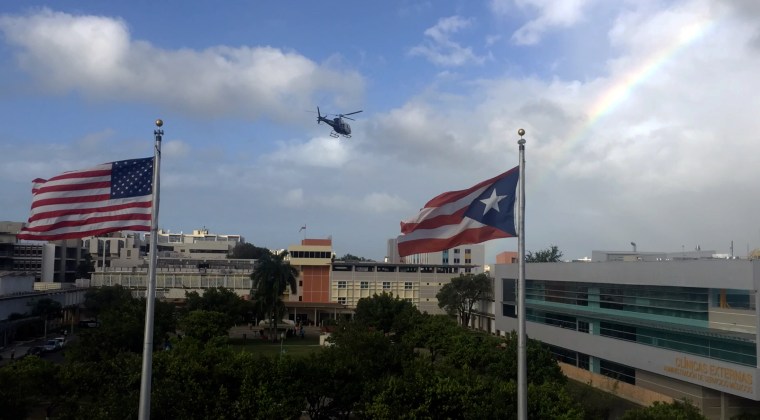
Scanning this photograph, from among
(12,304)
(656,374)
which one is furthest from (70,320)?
(656,374)

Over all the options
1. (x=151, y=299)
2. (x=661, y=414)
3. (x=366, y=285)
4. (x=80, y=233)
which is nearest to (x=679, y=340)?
(x=661, y=414)

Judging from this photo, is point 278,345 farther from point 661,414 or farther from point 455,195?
point 455,195

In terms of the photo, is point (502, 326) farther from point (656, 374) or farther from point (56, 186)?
point (56, 186)

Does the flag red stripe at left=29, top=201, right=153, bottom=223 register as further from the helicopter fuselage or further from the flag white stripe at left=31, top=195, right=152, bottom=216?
the helicopter fuselage

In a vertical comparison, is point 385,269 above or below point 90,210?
below

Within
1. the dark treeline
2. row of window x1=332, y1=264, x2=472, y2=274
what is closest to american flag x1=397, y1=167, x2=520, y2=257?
the dark treeline

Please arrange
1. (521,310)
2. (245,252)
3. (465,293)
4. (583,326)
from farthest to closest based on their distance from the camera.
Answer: (245,252) < (465,293) < (583,326) < (521,310)
